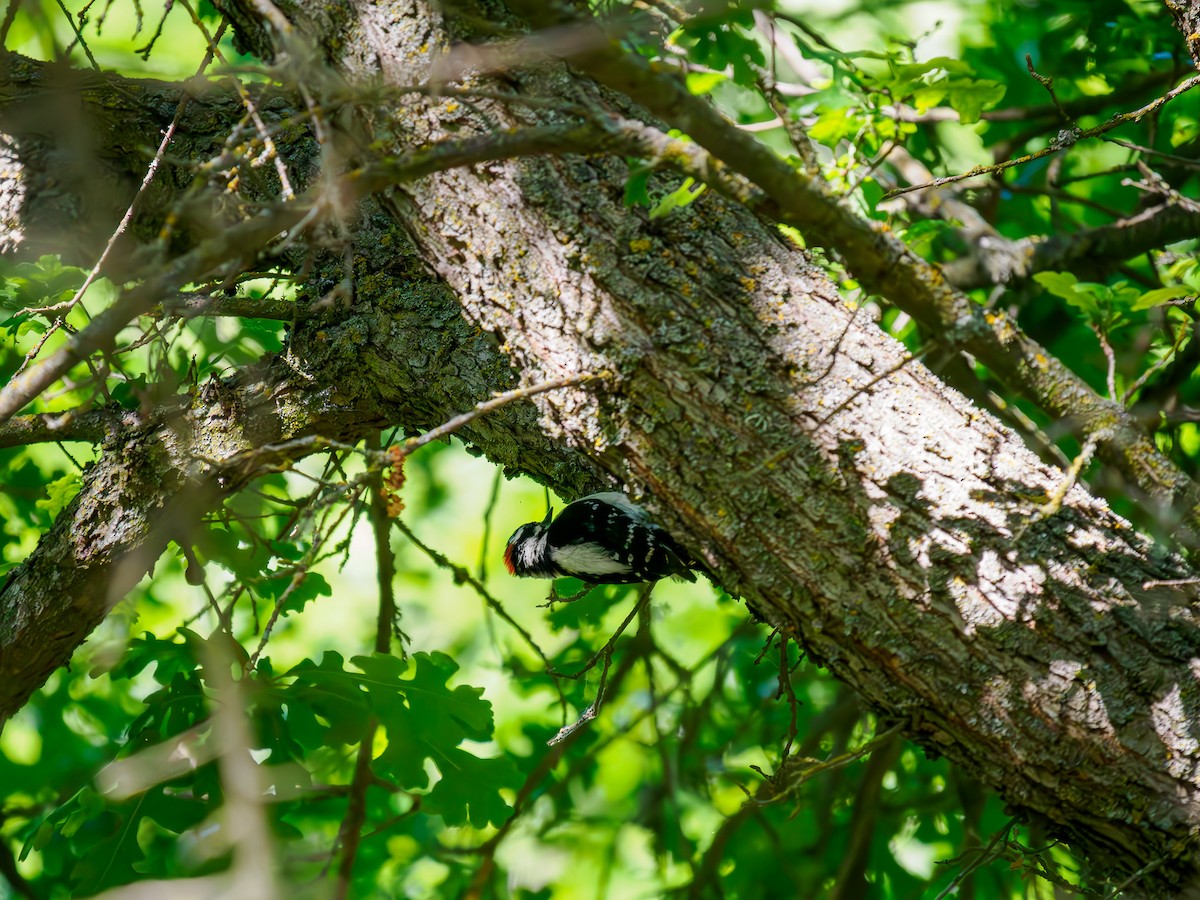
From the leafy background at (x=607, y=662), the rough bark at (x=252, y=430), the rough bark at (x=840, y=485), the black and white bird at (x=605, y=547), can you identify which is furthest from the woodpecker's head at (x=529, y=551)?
the rough bark at (x=840, y=485)

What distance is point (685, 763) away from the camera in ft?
15.0

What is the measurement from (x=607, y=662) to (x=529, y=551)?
4.63 feet

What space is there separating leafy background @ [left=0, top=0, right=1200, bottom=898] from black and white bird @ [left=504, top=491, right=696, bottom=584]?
0.19 m

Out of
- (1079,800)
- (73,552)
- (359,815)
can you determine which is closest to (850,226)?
(1079,800)

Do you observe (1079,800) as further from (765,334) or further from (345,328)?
(345,328)

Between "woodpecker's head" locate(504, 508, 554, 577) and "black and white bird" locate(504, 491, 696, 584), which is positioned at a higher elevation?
"woodpecker's head" locate(504, 508, 554, 577)

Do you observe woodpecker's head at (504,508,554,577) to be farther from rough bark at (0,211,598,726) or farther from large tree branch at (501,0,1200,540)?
large tree branch at (501,0,1200,540)

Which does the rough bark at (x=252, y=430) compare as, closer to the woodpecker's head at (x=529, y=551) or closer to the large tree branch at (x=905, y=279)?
the large tree branch at (x=905, y=279)

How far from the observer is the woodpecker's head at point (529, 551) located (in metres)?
3.91

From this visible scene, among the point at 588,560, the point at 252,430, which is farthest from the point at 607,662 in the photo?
the point at 252,430

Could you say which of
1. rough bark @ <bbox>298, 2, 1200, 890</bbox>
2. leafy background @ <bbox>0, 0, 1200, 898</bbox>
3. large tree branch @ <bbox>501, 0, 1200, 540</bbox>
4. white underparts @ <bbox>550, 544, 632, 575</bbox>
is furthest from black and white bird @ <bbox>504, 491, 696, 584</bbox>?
large tree branch @ <bbox>501, 0, 1200, 540</bbox>

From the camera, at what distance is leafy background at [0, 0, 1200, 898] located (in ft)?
8.40

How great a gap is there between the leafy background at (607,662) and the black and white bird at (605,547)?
0.19 m

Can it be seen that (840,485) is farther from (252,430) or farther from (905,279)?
(252,430)
